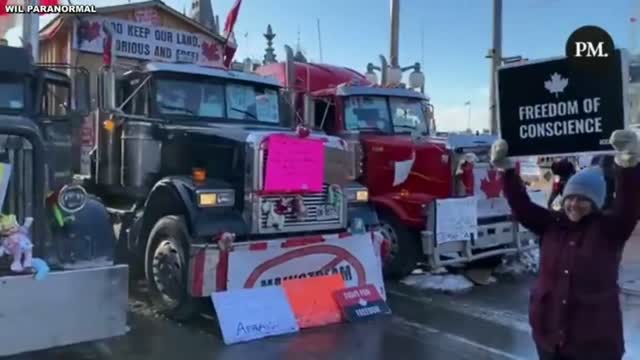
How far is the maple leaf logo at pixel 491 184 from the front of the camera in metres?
9.19

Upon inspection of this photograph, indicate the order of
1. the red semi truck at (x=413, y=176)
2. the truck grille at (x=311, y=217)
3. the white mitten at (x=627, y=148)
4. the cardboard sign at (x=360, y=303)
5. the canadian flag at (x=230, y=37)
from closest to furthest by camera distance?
the white mitten at (x=627, y=148)
the truck grille at (x=311, y=217)
the cardboard sign at (x=360, y=303)
the red semi truck at (x=413, y=176)
the canadian flag at (x=230, y=37)

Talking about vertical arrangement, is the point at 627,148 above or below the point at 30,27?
below

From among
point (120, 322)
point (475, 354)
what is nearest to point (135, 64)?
point (120, 322)

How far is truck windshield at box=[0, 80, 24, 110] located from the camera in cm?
572

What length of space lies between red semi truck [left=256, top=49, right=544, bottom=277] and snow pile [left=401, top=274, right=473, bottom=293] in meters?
0.21

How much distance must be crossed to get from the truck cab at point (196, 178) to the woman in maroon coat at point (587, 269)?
135 inches

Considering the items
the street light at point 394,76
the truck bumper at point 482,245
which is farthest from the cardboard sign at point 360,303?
the street light at point 394,76

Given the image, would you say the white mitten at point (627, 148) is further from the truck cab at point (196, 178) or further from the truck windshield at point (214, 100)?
the truck windshield at point (214, 100)

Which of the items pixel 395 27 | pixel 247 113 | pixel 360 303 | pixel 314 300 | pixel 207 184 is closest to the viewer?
pixel 207 184

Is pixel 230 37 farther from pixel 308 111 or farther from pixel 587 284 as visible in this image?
pixel 587 284

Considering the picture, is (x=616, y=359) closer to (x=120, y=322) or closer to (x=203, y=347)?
(x=120, y=322)

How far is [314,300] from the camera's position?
6.85m

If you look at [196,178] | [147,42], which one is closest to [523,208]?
[196,178]

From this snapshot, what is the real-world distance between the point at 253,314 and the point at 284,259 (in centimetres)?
65
